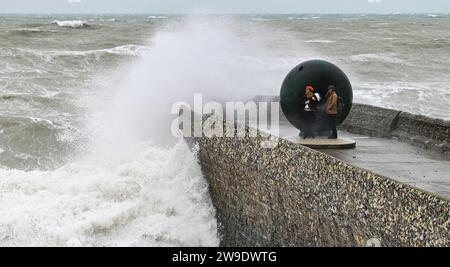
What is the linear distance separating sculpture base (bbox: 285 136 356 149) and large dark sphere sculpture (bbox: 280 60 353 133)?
5.7 inches

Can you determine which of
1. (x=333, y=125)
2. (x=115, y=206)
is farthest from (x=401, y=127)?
(x=115, y=206)

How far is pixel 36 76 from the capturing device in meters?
23.0

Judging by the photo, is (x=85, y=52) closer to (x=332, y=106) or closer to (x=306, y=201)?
(x=332, y=106)

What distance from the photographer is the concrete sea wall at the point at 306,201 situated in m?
4.68

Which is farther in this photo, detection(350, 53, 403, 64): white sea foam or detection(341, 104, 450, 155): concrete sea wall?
detection(350, 53, 403, 64): white sea foam

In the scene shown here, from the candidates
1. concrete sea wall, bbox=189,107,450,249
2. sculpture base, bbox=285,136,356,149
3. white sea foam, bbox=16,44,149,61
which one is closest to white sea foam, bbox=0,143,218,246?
concrete sea wall, bbox=189,107,450,249

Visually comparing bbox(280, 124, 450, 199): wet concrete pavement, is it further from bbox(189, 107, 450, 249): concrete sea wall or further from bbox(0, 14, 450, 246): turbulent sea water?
bbox(0, 14, 450, 246): turbulent sea water

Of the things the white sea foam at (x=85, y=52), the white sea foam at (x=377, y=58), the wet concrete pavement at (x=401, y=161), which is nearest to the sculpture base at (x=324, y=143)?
the wet concrete pavement at (x=401, y=161)

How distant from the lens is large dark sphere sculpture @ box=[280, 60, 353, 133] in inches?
316

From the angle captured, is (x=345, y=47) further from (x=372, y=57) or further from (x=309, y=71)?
(x=309, y=71)

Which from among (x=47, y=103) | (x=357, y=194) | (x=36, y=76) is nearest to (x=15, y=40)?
(x=36, y=76)

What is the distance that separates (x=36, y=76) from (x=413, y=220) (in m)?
19.9

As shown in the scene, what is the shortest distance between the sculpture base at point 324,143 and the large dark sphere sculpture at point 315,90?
5.7 inches

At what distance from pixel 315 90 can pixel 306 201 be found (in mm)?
2498
